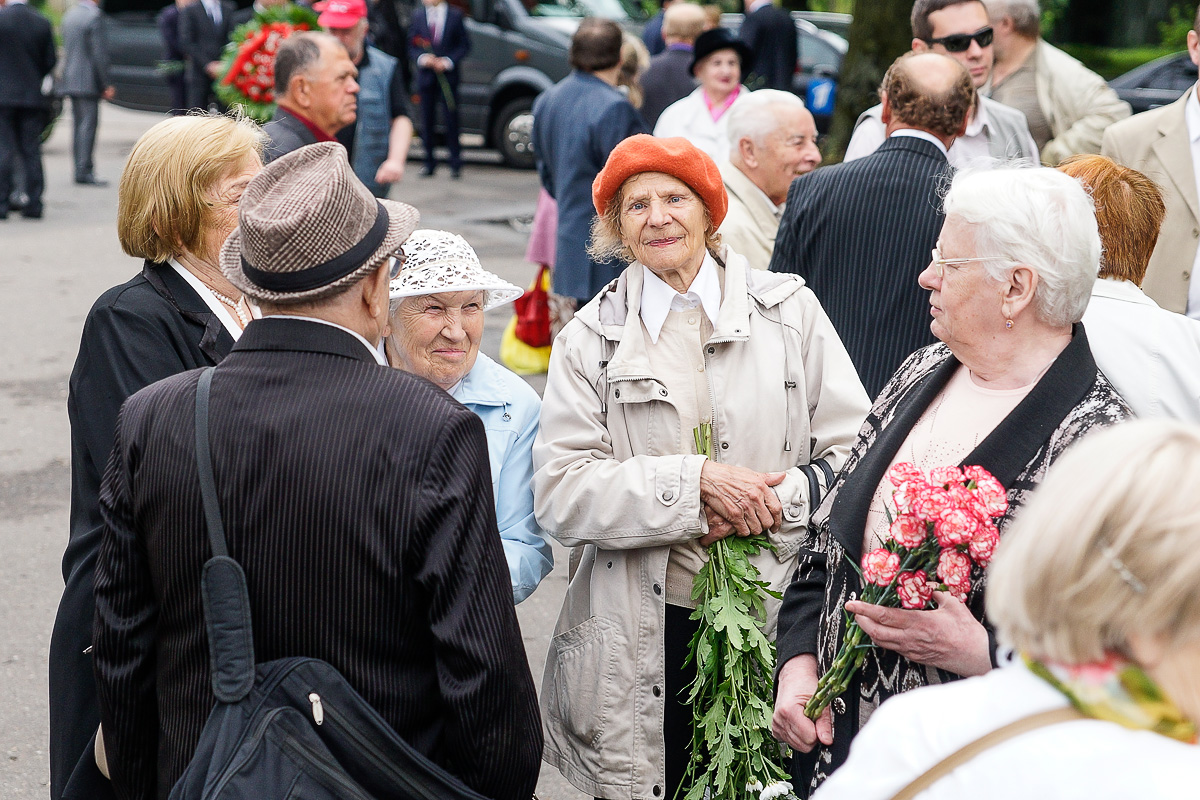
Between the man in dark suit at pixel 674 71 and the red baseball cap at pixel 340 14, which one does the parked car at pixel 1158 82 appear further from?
the red baseball cap at pixel 340 14

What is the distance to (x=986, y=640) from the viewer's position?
7.03 ft

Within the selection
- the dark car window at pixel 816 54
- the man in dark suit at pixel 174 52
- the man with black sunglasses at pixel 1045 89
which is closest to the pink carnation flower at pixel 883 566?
the man with black sunglasses at pixel 1045 89

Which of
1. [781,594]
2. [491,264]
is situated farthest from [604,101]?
[781,594]

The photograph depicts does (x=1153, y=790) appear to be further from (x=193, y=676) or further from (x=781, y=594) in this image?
(x=781, y=594)

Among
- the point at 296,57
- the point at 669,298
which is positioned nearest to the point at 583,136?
the point at 296,57

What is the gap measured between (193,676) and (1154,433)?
4.96 feet

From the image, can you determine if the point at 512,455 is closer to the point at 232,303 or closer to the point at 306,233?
the point at 232,303

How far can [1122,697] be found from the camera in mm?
1300

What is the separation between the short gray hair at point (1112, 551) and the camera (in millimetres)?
1283

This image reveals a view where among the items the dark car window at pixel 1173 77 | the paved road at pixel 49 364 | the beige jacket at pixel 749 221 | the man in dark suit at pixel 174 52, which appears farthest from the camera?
the man in dark suit at pixel 174 52

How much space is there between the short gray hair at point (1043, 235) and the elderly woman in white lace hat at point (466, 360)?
1204 mm

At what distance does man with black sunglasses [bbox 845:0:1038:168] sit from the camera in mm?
5238

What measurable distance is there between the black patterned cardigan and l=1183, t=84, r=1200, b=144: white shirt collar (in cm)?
251

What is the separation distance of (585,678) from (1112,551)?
180 centimetres
